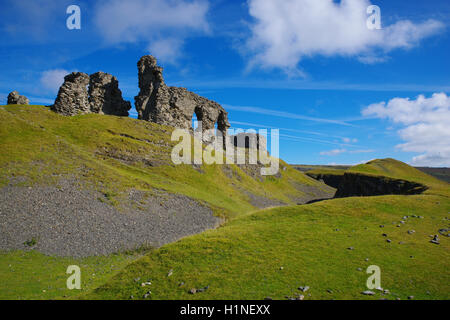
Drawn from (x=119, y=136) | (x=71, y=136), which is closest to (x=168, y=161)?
(x=119, y=136)

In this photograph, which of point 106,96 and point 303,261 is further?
point 106,96

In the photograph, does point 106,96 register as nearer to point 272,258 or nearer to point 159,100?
point 159,100

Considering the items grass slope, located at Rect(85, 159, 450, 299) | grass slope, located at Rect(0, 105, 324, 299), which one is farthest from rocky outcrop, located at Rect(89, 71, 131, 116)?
grass slope, located at Rect(85, 159, 450, 299)

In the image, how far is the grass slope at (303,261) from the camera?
13.9 metres

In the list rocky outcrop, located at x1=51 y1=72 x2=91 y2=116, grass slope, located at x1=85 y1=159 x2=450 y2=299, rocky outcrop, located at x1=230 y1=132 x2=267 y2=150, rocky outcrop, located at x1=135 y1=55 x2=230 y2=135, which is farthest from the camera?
rocky outcrop, located at x1=230 y1=132 x2=267 y2=150

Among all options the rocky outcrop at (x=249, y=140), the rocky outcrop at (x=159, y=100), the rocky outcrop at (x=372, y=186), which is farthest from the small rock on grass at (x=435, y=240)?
the rocky outcrop at (x=249, y=140)

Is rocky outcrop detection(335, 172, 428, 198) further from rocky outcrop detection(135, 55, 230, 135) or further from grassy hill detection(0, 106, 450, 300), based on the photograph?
rocky outcrop detection(135, 55, 230, 135)

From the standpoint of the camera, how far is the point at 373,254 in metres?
17.4

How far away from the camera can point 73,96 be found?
238 feet

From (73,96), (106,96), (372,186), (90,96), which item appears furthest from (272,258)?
(106,96)

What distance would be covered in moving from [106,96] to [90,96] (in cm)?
558

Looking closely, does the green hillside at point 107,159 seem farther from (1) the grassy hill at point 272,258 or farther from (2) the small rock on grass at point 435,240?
(2) the small rock on grass at point 435,240

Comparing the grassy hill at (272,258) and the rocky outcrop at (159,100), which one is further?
the rocky outcrop at (159,100)

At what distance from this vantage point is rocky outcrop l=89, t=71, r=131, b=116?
275 feet
